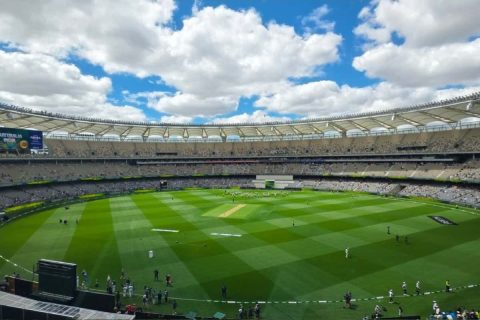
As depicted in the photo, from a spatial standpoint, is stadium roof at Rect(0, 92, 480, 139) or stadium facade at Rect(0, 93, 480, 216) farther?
stadium facade at Rect(0, 93, 480, 216)

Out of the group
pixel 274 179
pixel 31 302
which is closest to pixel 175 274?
pixel 31 302

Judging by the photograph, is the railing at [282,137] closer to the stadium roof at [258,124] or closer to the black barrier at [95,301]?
the stadium roof at [258,124]

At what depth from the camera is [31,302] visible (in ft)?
49.0

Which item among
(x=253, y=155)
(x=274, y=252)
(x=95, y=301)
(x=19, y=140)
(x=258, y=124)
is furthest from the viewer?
(x=253, y=155)

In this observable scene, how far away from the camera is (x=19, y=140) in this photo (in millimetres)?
54844

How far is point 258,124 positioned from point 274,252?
5711 cm

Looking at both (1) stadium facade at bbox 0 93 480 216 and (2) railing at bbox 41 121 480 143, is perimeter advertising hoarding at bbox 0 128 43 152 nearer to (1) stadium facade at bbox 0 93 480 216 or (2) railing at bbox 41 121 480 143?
(1) stadium facade at bbox 0 93 480 216

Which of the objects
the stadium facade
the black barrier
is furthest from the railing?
the black barrier

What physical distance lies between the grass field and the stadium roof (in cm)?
1785

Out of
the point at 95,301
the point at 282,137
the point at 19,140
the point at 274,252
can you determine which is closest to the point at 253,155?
the point at 282,137

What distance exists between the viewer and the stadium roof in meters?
55.0

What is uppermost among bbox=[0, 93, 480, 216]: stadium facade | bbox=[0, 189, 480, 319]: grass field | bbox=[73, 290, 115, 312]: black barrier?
bbox=[0, 93, 480, 216]: stadium facade

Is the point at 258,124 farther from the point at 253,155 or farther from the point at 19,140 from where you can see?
the point at 19,140

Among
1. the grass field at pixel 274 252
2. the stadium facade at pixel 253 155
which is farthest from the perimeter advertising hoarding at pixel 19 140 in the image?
the grass field at pixel 274 252
